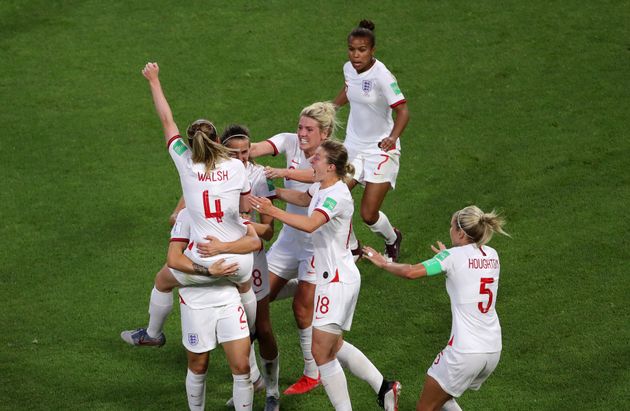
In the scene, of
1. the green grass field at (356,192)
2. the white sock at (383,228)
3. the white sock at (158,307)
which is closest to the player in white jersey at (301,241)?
the green grass field at (356,192)

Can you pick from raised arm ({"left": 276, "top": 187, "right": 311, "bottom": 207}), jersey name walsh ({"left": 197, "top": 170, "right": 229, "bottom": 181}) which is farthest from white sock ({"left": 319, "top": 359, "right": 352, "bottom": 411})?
jersey name walsh ({"left": 197, "top": 170, "right": 229, "bottom": 181})

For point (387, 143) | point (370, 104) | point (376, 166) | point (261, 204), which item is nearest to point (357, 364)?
point (261, 204)

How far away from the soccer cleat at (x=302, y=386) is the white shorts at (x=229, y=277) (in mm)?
1348

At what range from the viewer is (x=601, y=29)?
50.3ft

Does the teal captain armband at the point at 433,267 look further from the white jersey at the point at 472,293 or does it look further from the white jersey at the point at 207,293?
the white jersey at the point at 207,293

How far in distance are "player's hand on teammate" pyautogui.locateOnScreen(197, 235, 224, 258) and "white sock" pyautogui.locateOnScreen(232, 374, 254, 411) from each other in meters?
0.93

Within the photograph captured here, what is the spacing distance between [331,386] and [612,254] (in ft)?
14.0

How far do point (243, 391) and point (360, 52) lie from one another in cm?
396

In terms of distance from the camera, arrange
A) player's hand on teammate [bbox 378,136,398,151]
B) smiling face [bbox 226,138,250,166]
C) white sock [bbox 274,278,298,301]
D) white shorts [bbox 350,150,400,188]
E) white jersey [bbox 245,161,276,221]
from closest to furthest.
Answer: smiling face [bbox 226,138,250,166]
white jersey [bbox 245,161,276,221]
white sock [bbox 274,278,298,301]
player's hand on teammate [bbox 378,136,398,151]
white shorts [bbox 350,150,400,188]

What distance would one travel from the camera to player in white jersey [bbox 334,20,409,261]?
1005cm

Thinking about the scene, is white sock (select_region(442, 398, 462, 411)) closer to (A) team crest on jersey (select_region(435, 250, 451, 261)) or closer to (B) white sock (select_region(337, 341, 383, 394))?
(B) white sock (select_region(337, 341, 383, 394))

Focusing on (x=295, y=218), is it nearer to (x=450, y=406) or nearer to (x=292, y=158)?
(x=292, y=158)

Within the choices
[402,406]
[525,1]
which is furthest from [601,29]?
[402,406]

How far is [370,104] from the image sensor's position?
10.2 metres
